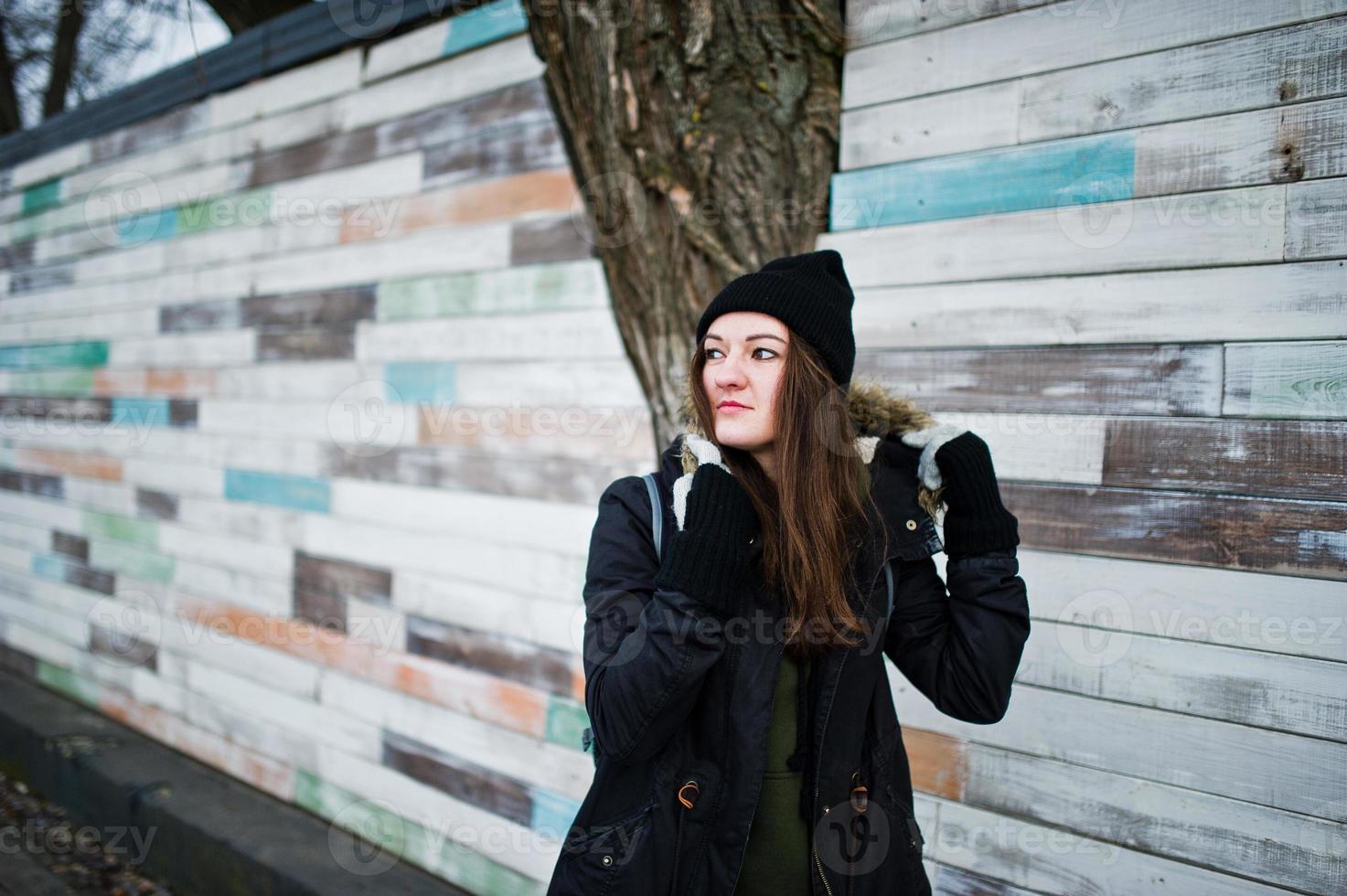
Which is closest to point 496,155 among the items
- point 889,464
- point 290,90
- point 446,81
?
point 446,81

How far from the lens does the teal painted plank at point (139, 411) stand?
466 centimetres

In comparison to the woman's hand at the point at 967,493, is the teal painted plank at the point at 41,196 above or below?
above

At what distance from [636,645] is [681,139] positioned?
1312 millimetres

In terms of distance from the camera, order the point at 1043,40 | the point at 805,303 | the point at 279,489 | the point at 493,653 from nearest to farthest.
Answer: the point at 805,303
the point at 1043,40
the point at 493,653
the point at 279,489

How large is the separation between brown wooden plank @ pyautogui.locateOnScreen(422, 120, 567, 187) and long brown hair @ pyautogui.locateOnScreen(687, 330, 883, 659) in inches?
64.7

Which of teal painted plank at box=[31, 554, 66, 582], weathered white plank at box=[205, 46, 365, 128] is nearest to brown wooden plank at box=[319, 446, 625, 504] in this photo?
weathered white plank at box=[205, 46, 365, 128]

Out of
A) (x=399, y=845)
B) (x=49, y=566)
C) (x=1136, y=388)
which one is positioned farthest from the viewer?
(x=49, y=566)

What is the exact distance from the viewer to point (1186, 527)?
6.43 ft

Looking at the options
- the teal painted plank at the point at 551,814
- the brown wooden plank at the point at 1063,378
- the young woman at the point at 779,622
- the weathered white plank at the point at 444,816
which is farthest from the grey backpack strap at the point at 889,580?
the weathered white plank at the point at 444,816

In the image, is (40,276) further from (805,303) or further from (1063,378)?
(1063,378)

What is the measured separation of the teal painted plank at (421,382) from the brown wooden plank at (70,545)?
2.91 metres

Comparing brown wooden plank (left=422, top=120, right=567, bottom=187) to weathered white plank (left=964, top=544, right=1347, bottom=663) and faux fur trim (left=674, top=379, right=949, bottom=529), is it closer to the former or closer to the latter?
faux fur trim (left=674, top=379, right=949, bottom=529)

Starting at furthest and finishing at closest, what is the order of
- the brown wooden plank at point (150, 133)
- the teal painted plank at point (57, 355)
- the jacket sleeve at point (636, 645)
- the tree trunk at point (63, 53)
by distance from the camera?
the tree trunk at point (63, 53), the teal painted plank at point (57, 355), the brown wooden plank at point (150, 133), the jacket sleeve at point (636, 645)

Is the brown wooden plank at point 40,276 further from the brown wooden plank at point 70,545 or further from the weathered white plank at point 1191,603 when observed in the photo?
the weathered white plank at point 1191,603
